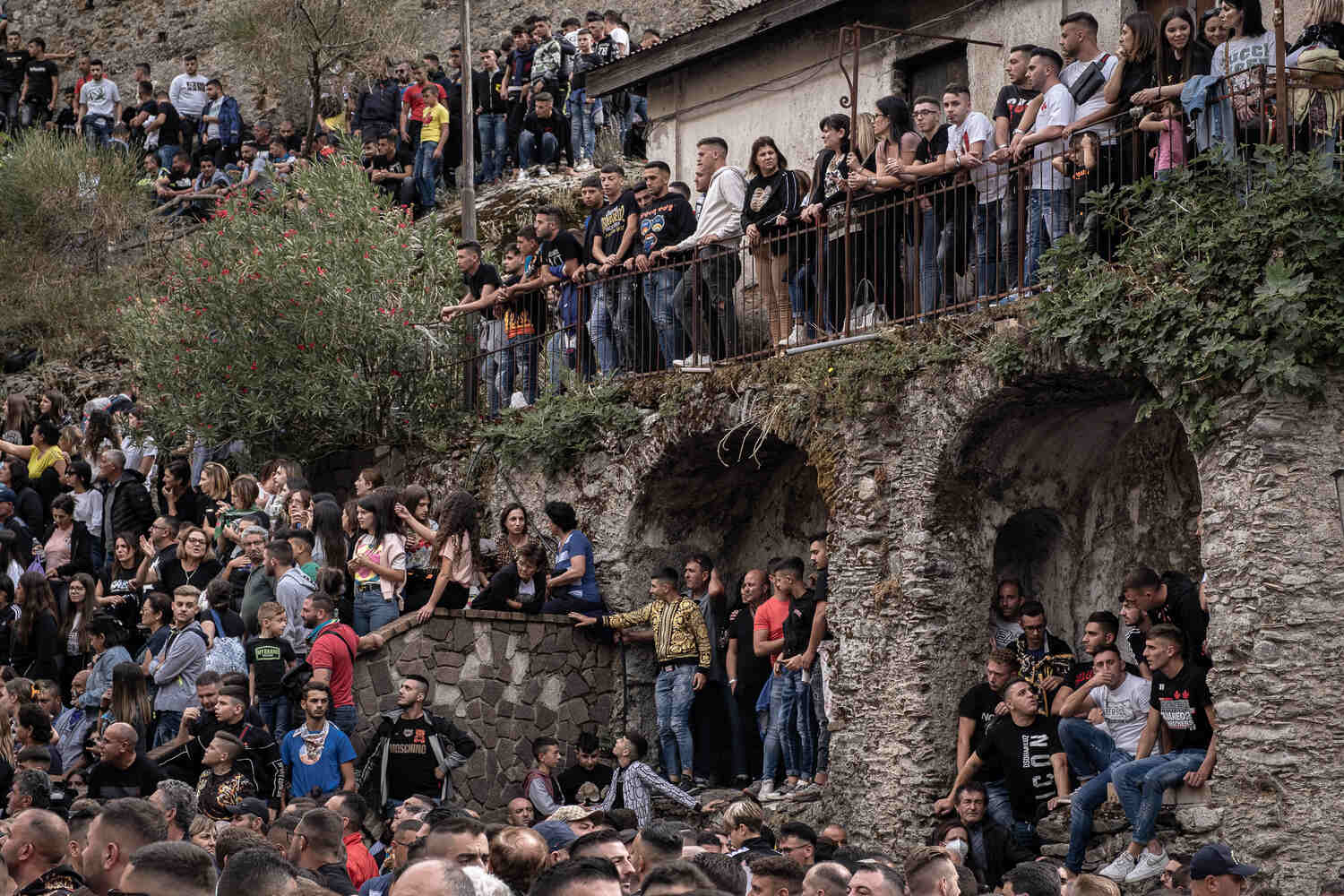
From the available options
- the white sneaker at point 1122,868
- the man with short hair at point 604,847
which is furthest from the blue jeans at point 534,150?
the man with short hair at point 604,847

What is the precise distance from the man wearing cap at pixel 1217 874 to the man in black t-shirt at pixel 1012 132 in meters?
4.64

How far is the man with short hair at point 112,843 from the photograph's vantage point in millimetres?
6891

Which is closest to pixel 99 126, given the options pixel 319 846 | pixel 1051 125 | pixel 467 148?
pixel 467 148

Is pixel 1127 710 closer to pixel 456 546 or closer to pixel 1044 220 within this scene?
pixel 1044 220

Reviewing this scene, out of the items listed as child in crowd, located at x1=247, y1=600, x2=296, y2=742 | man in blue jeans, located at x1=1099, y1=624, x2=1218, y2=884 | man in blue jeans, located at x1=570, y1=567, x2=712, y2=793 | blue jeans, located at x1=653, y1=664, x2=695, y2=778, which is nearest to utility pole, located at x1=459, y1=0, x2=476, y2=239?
man in blue jeans, located at x1=570, y1=567, x2=712, y2=793

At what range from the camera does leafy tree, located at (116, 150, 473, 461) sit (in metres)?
16.8

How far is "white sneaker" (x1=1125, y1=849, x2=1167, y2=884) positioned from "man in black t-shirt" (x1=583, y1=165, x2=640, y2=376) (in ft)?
21.5

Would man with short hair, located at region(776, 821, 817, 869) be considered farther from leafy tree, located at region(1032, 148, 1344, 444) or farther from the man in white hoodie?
the man in white hoodie

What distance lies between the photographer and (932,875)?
24.2 ft

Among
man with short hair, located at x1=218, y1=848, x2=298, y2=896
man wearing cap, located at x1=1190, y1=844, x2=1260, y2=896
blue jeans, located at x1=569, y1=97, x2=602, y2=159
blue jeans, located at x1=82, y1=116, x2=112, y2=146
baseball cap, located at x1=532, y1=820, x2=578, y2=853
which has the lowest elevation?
man wearing cap, located at x1=1190, y1=844, x2=1260, y2=896

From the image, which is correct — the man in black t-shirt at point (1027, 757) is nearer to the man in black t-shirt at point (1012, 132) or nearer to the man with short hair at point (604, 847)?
the man in black t-shirt at point (1012, 132)

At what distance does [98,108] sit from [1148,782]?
22548 mm

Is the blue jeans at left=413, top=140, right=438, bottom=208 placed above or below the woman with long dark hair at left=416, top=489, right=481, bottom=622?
above

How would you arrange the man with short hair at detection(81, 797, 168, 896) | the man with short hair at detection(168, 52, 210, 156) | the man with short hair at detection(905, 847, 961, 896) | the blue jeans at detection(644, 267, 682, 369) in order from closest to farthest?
the man with short hair at detection(81, 797, 168, 896) < the man with short hair at detection(905, 847, 961, 896) < the blue jeans at detection(644, 267, 682, 369) < the man with short hair at detection(168, 52, 210, 156)
